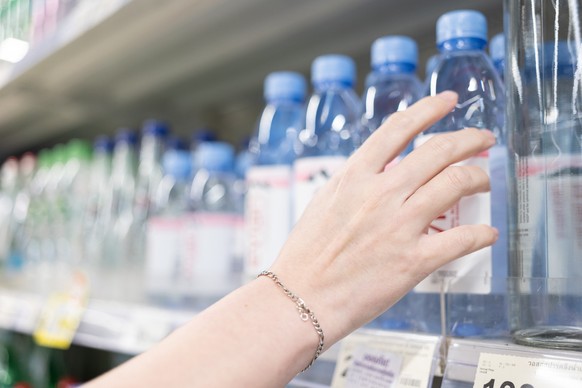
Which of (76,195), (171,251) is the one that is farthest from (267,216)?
(76,195)

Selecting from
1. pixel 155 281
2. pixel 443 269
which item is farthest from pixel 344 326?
pixel 155 281

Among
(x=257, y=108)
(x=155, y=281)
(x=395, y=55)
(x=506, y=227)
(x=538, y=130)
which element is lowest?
(x=155, y=281)

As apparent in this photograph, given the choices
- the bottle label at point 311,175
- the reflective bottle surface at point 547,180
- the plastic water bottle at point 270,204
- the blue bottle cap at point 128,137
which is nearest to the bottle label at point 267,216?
the plastic water bottle at point 270,204

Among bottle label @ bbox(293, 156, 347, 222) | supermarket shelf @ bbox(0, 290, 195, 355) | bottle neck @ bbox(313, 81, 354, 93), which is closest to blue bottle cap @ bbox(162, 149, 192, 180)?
supermarket shelf @ bbox(0, 290, 195, 355)

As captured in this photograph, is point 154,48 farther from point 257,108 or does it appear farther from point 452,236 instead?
point 452,236

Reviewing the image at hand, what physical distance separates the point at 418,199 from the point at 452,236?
5 centimetres

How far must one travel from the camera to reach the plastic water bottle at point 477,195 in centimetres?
77

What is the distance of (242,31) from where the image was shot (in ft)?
4.79

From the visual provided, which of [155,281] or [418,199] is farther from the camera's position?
[155,281]

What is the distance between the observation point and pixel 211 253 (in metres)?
1.39

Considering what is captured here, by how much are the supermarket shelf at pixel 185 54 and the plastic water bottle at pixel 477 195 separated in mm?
151

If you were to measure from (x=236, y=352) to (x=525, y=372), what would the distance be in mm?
291

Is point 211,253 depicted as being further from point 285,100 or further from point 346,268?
point 346,268

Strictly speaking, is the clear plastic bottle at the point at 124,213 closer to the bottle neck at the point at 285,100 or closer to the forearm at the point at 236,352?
the bottle neck at the point at 285,100
